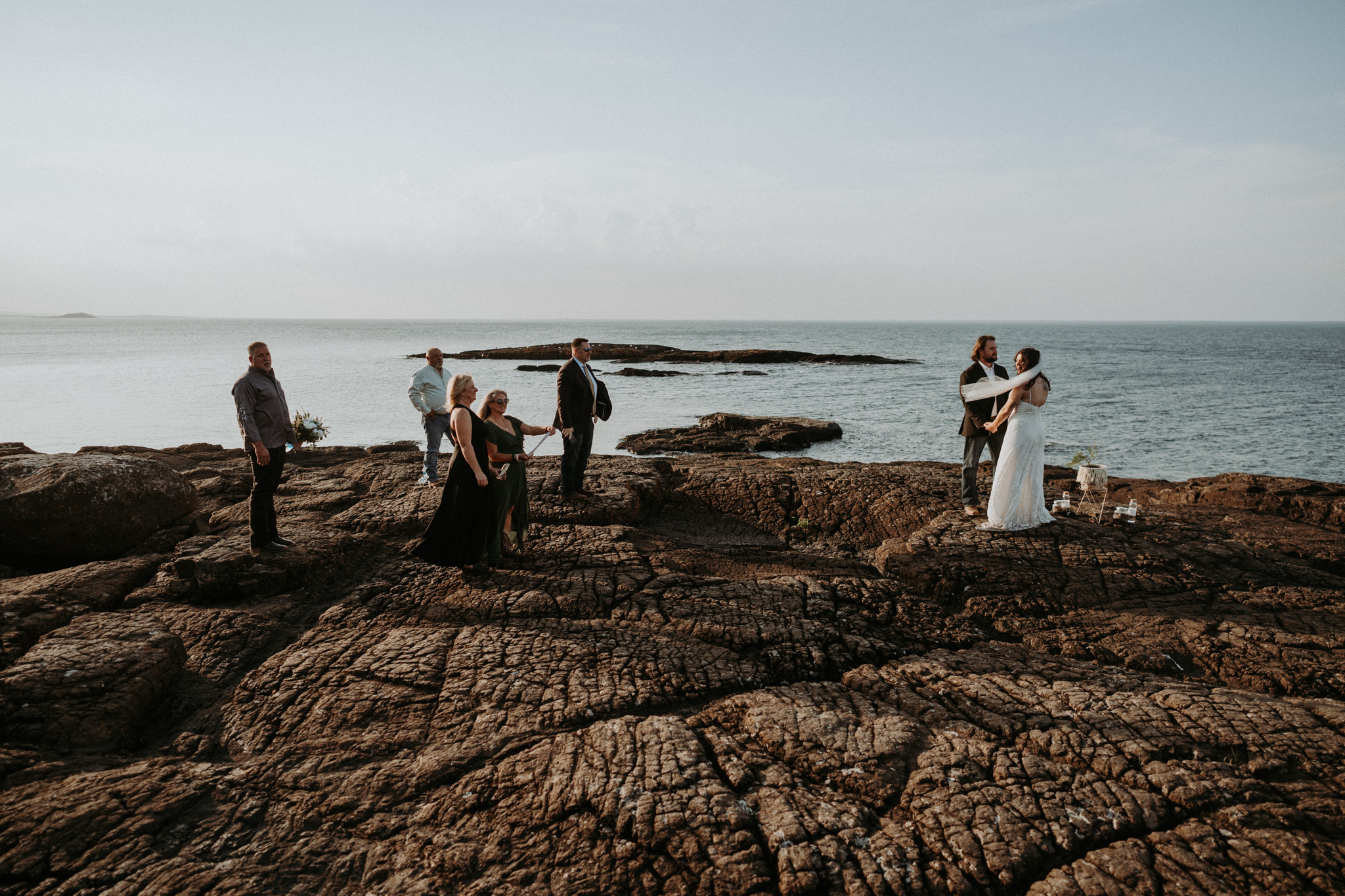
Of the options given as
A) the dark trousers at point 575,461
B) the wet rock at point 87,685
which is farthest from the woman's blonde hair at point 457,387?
the wet rock at point 87,685

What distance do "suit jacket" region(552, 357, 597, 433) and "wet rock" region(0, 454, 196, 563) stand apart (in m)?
4.69

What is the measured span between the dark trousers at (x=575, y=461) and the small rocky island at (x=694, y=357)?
47840 mm

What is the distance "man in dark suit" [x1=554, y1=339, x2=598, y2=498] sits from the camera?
8281 millimetres

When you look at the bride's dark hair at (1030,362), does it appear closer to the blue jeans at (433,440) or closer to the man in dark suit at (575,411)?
the man in dark suit at (575,411)

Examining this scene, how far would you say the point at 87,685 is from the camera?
13.7 feet

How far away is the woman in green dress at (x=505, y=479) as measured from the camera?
6184 mm

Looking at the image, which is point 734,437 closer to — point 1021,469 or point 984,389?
point 984,389

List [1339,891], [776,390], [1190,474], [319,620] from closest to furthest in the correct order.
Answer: [1339,891]
[319,620]
[1190,474]
[776,390]

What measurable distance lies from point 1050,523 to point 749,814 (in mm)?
5512

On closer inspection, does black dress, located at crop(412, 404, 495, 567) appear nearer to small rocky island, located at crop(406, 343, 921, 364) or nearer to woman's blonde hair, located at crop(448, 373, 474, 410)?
woman's blonde hair, located at crop(448, 373, 474, 410)

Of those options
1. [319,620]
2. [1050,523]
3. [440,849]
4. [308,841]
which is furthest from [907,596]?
[319,620]

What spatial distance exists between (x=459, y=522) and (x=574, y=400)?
9.14 feet

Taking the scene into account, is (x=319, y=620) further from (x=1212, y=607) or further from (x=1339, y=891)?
(x=1212, y=607)

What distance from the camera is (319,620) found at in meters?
5.45
